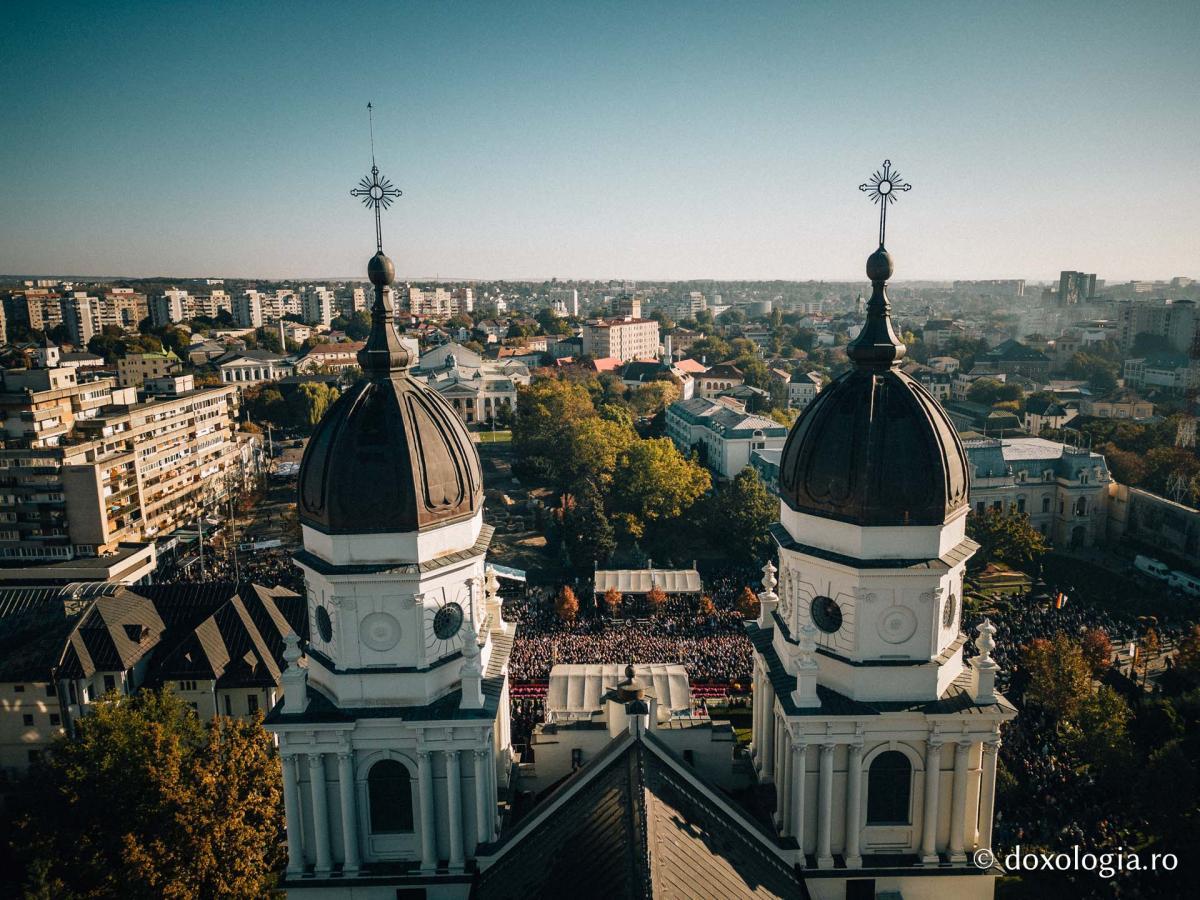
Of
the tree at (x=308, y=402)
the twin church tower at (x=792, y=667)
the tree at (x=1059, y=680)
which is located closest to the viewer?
the twin church tower at (x=792, y=667)

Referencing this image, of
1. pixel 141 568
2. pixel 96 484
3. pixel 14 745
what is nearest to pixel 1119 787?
pixel 14 745

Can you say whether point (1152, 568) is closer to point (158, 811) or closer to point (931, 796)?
point (931, 796)

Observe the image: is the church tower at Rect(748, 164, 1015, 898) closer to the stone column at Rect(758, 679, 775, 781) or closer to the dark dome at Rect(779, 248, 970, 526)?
the dark dome at Rect(779, 248, 970, 526)

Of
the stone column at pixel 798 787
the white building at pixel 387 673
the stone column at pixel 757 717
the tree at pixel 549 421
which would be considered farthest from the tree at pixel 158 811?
the tree at pixel 549 421

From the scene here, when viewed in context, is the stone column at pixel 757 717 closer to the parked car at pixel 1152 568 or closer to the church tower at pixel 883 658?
the church tower at pixel 883 658

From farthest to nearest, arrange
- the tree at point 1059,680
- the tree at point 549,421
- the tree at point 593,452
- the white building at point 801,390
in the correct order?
the white building at point 801,390 → the tree at point 549,421 → the tree at point 593,452 → the tree at point 1059,680

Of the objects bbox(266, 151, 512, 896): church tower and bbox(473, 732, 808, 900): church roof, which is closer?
bbox(473, 732, 808, 900): church roof

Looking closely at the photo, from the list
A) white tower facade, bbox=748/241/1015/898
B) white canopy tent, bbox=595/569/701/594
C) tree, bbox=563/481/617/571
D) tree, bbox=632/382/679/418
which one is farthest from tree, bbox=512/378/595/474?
white tower facade, bbox=748/241/1015/898
